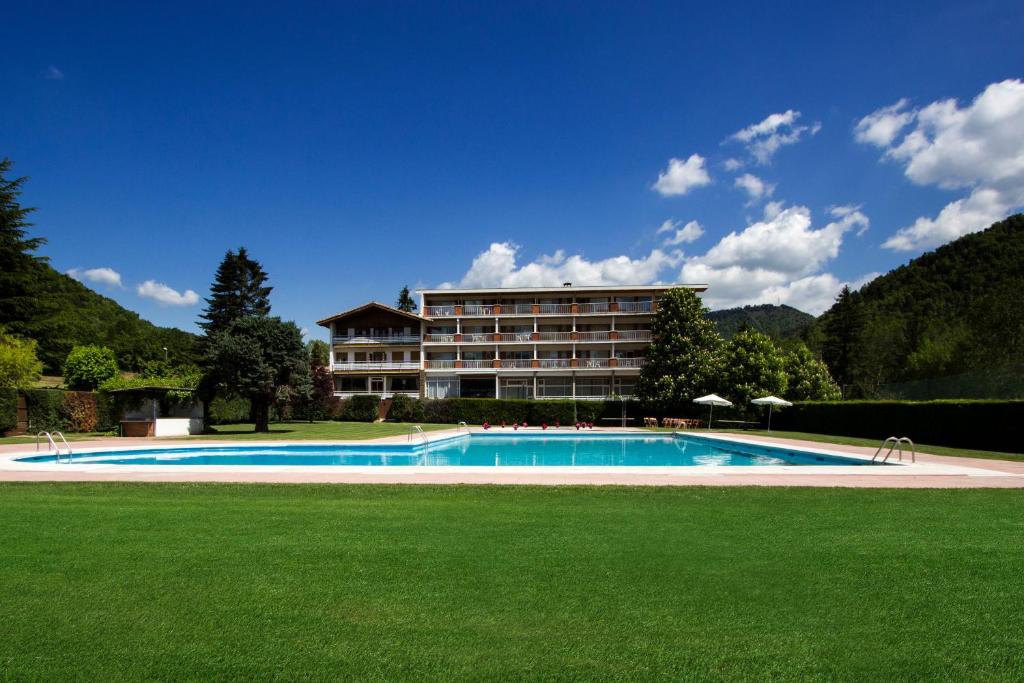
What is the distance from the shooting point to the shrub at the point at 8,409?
2373 cm

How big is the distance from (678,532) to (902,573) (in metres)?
2.00

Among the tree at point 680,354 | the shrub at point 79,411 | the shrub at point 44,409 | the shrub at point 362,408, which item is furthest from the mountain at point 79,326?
the tree at point 680,354

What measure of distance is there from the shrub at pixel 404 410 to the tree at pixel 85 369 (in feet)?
76.4

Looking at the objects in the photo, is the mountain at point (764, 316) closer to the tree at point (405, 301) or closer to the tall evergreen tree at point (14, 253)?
the tree at point (405, 301)

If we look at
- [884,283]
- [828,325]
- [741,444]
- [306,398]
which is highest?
[884,283]

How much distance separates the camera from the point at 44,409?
997 inches

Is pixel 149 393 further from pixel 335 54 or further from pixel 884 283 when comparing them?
pixel 884 283

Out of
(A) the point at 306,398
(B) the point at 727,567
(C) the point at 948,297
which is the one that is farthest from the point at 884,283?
(B) the point at 727,567

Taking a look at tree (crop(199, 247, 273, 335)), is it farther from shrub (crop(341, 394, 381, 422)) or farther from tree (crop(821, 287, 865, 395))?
tree (crop(821, 287, 865, 395))

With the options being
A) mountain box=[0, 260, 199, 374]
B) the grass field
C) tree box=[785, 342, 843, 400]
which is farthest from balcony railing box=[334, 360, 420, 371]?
the grass field

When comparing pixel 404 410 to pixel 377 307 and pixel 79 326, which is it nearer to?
pixel 377 307

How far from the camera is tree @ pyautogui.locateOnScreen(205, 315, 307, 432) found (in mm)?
24844

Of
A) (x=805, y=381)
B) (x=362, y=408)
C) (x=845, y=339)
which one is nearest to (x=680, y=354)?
(x=805, y=381)

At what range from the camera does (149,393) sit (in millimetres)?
27562
